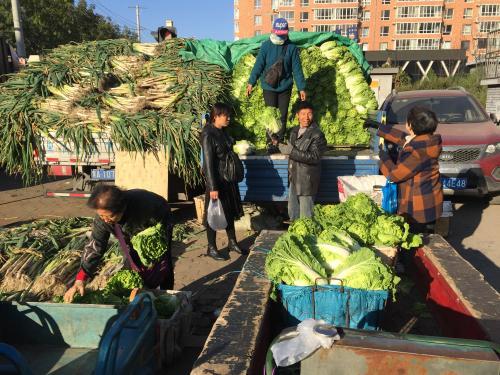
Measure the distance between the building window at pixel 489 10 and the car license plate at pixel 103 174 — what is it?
80.8m

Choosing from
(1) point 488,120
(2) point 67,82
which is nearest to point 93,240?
(2) point 67,82

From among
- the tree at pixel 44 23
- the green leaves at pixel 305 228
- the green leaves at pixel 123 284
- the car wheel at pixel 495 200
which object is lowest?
the car wheel at pixel 495 200

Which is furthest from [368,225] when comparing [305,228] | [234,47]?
[234,47]

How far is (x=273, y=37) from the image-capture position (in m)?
6.34

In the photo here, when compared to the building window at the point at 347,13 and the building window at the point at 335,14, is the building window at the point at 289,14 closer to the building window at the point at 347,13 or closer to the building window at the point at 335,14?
the building window at the point at 335,14

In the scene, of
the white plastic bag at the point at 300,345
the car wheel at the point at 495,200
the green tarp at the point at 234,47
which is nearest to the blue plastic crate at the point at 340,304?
the white plastic bag at the point at 300,345

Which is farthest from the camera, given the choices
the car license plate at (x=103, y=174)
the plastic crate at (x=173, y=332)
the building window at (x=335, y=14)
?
the building window at (x=335, y=14)

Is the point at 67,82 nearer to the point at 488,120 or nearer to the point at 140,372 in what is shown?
the point at 140,372

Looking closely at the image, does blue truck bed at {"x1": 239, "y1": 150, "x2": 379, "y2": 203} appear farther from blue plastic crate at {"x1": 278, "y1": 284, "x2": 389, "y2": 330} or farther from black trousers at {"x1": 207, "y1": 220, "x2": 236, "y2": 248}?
blue plastic crate at {"x1": 278, "y1": 284, "x2": 389, "y2": 330}

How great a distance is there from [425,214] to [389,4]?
80387 mm

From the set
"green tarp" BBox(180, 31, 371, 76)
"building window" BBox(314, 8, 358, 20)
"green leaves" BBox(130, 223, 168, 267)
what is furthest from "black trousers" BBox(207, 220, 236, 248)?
"building window" BBox(314, 8, 358, 20)

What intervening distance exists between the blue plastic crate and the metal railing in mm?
20257

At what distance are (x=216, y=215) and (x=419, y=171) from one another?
93.7 inches

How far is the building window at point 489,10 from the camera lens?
225ft
